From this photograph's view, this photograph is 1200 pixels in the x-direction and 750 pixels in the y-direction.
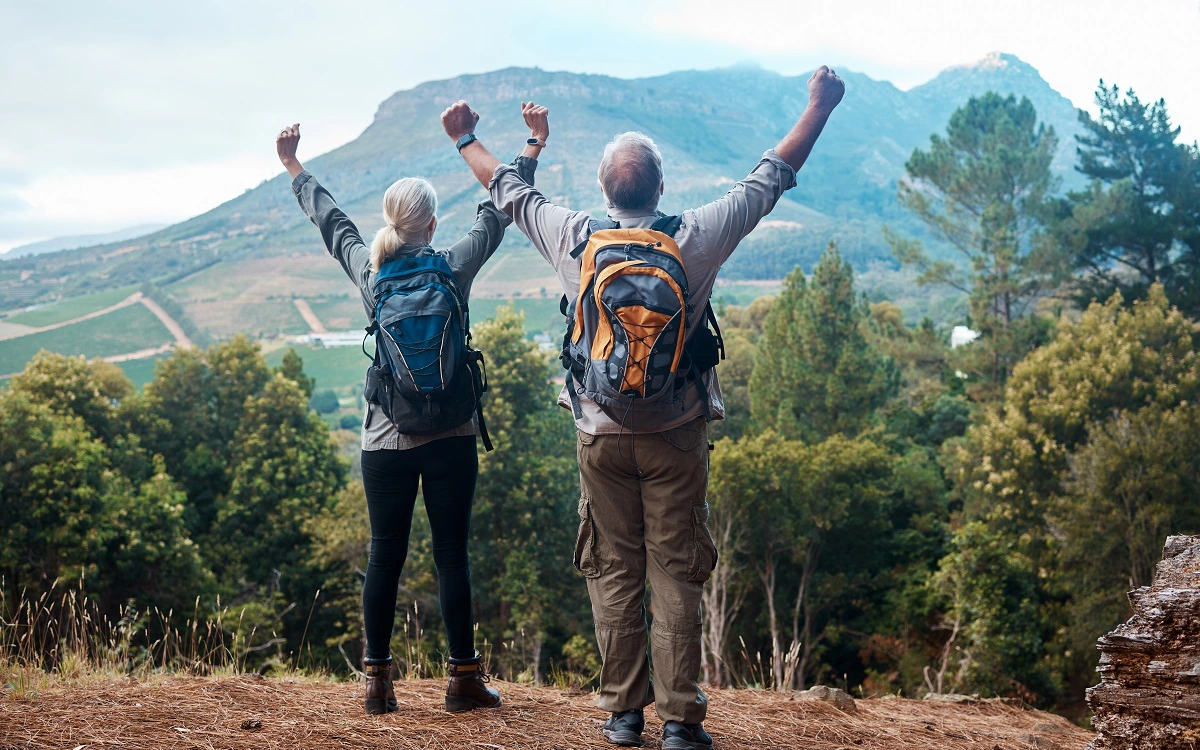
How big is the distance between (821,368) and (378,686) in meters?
27.9

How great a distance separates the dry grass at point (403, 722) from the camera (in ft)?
10.8

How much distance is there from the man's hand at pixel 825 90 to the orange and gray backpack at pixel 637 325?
753mm

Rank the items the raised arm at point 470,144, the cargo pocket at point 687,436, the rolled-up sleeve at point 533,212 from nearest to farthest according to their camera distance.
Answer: the cargo pocket at point 687,436
the rolled-up sleeve at point 533,212
the raised arm at point 470,144

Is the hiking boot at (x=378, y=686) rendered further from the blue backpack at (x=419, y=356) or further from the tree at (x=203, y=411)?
the tree at (x=203, y=411)

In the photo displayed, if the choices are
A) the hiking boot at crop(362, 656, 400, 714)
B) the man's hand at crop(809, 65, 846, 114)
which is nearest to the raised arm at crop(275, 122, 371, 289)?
the hiking boot at crop(362, 656, 400, 714)

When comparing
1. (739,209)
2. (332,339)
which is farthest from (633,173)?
(332,339)

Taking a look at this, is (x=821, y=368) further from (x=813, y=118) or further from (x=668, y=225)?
(x=668, y=225)

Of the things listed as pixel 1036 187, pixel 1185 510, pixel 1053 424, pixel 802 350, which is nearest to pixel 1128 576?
pixel 1185 510

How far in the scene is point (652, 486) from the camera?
3156 mm

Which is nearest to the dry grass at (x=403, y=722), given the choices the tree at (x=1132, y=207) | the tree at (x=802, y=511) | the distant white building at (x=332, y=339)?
the tree at (x=802, y=511)

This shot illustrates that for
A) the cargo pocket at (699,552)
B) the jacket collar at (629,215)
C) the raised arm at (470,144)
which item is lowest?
A: the cargo pocket at (699,552)

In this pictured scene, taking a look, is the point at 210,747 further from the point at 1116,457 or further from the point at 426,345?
the point at 1116,457

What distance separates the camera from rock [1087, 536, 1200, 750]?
2.93 m

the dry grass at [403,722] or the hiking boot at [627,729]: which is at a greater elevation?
the hiking boot at [627,729]
